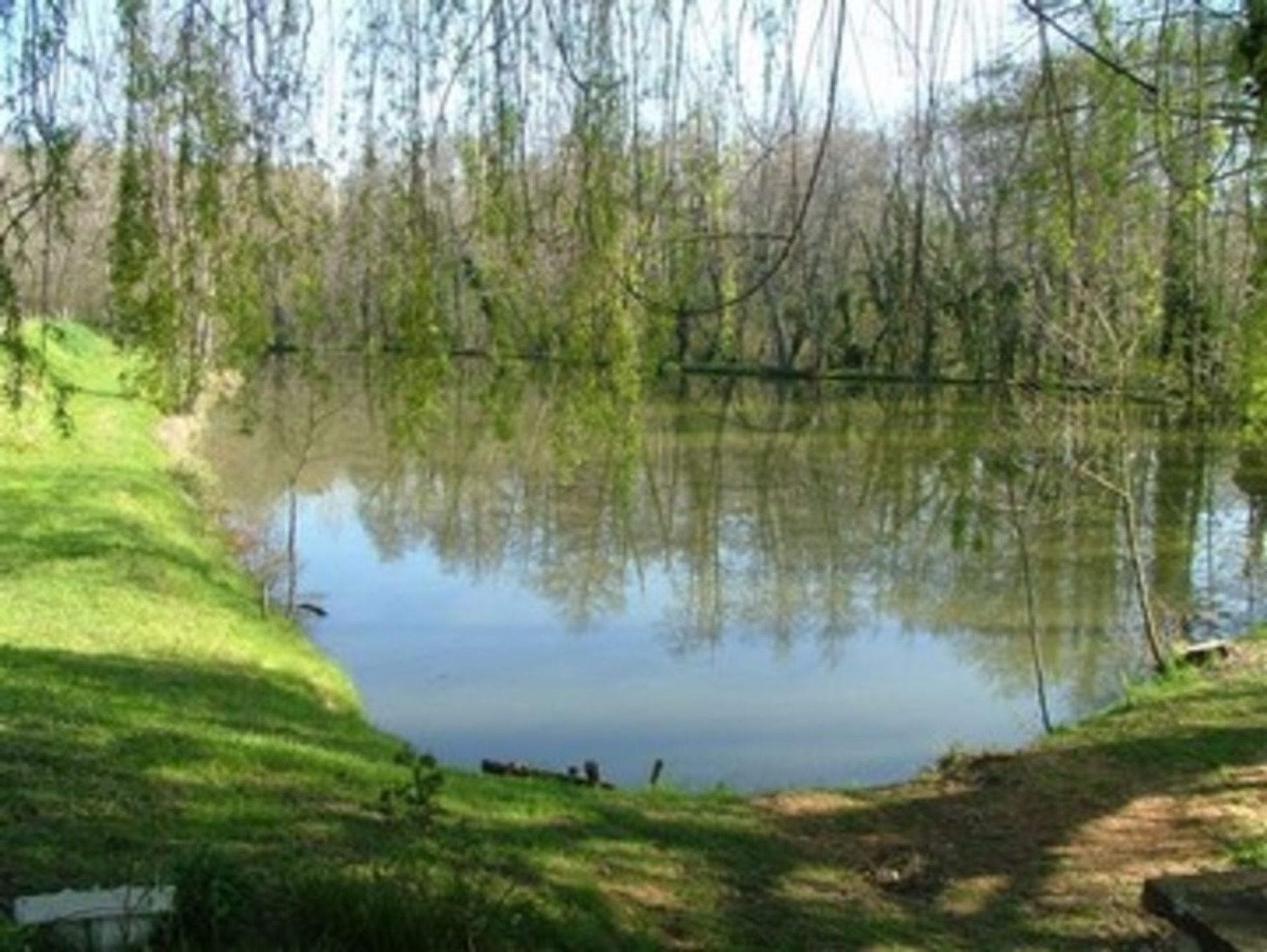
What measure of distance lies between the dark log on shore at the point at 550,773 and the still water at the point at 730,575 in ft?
2.99

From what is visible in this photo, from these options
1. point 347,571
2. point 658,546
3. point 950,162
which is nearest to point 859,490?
point 658,546

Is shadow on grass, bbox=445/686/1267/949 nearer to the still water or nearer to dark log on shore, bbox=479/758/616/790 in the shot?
dark log on shore, bbox=479/758/616/790

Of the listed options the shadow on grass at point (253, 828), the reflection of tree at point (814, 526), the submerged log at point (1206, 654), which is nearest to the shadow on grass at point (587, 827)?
the shadow on grass at point (253, 828)

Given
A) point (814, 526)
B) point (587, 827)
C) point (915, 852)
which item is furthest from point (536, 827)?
point (814, 526)

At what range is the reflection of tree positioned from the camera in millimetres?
17281

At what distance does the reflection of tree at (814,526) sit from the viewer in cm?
1728

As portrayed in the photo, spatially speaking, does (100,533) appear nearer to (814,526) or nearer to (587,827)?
(587,827)

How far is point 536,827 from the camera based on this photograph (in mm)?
7816

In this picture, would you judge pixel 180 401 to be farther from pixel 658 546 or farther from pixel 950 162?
pixel 658 546

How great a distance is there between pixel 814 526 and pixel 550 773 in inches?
539

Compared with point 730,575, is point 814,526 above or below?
above

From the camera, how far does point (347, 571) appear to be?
22.0m

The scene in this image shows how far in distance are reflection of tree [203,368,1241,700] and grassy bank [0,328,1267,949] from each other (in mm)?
2030

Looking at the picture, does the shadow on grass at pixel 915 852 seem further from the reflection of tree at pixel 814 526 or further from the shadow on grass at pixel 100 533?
the shadow on grass at pixel 100 533
